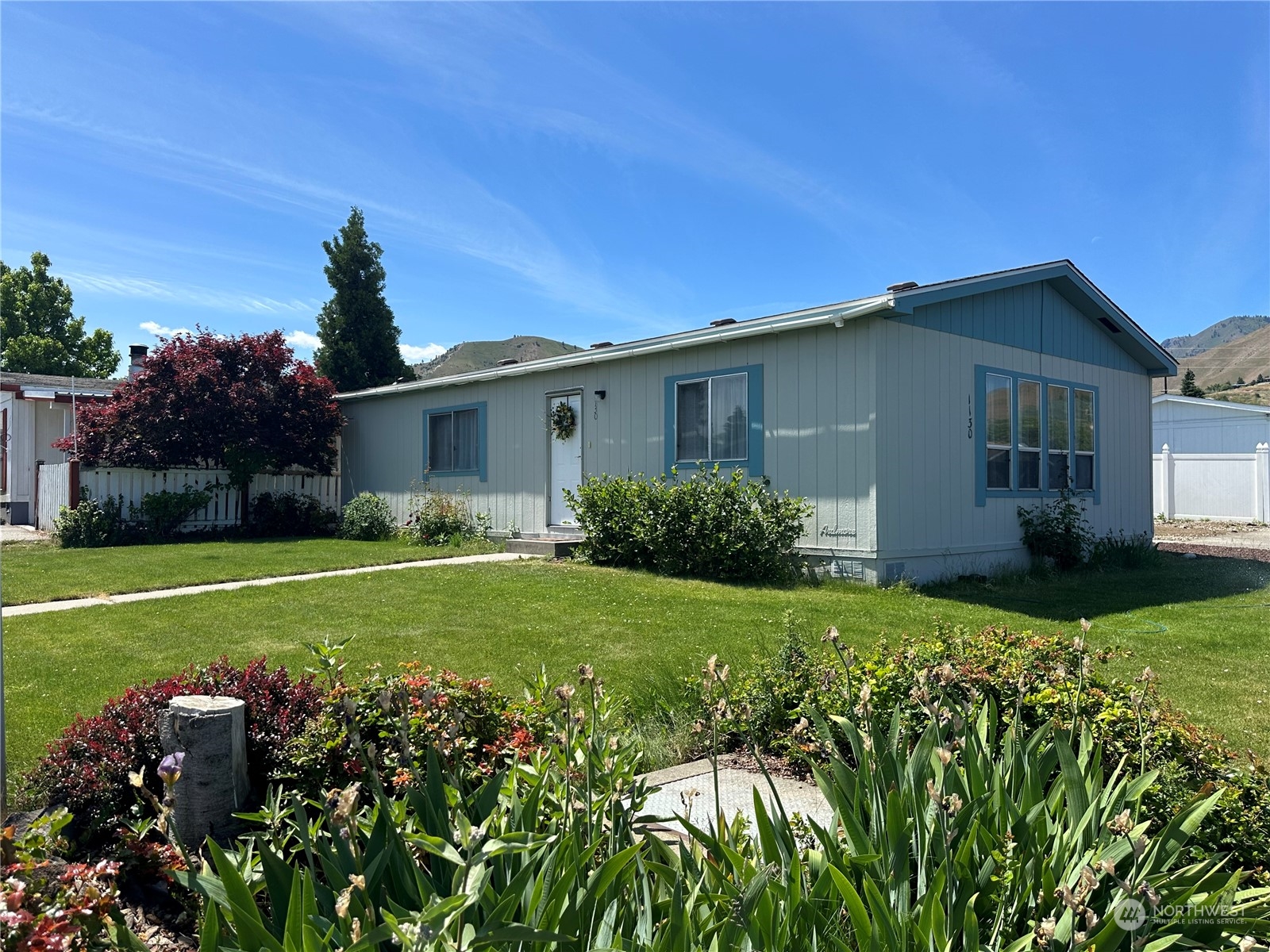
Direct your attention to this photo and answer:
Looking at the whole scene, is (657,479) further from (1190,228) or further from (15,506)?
(1190,228)

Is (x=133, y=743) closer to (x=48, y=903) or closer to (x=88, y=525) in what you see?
(x=48, y=903)

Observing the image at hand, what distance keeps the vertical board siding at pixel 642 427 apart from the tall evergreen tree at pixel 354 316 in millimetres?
10870

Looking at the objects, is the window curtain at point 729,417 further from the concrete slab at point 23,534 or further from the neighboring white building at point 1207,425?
the neighboring white building at point 1207,425

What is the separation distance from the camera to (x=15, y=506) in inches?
721

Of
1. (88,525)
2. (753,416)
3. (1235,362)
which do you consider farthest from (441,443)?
(1235,362)

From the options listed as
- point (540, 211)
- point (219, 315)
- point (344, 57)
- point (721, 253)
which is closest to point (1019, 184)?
point (721, 253)

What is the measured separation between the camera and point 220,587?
8.84 metres

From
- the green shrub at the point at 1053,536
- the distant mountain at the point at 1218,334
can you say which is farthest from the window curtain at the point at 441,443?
the distant mountain at the point at 1218,334

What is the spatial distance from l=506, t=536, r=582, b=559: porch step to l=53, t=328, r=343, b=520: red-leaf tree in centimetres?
610

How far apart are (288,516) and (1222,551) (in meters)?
16.7

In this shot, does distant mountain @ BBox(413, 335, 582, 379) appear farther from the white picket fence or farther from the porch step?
the porch step

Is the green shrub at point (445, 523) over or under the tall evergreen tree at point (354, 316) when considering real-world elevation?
under

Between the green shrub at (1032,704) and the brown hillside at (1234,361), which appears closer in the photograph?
the green shrub at (1032,704)

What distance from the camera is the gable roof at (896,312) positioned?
368 inches
